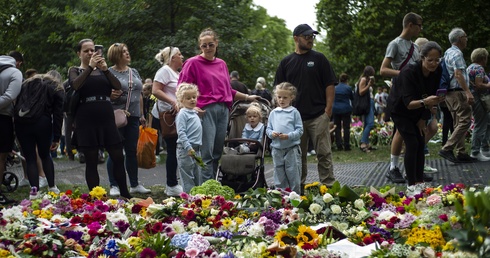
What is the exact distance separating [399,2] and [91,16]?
13.8m

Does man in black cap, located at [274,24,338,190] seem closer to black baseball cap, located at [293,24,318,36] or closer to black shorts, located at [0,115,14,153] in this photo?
black baseball cap, located at [293,24,318,36]

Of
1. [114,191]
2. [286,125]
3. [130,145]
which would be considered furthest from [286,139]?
[114,191]

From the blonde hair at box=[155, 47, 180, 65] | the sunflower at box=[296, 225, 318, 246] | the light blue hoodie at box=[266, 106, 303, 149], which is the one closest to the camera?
the sunflower at box=[296, 225, 318, 246]

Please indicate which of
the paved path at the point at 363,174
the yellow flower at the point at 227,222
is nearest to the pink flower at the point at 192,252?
the yellow flower at the point at 227,222

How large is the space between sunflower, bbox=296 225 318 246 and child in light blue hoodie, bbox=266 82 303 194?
4.35m

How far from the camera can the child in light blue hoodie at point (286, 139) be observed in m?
9.15

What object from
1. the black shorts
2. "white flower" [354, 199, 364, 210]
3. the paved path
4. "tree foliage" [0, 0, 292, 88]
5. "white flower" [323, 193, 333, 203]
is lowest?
the paved path

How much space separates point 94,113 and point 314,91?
2.66 m

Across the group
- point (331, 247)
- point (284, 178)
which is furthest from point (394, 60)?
point (331, 247)

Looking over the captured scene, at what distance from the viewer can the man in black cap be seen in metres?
9.73

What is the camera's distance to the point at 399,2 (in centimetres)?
3419

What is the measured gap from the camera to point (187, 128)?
9.12m

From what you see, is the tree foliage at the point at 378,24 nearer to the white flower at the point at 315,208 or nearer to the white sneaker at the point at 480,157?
the white sneaker at the point at 480,157

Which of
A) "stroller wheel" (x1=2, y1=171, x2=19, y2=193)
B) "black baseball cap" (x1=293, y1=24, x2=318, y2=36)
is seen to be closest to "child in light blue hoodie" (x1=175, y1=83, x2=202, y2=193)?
"black baseball cap" (x1=293, y1=24, x2=318, y2=36)
